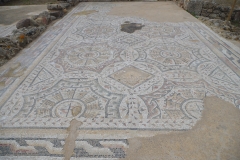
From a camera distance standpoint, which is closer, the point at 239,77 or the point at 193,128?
the point at 193,128

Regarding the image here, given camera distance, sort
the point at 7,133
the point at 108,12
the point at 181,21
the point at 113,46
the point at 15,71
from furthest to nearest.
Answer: the point at 108,12
the point at 181,21
the point at 113,46
the point at 15,71
the point at 7,133

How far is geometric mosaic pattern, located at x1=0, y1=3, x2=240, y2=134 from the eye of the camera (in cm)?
143

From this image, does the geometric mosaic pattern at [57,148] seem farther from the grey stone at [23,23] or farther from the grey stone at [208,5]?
the grey stone at [208,5]

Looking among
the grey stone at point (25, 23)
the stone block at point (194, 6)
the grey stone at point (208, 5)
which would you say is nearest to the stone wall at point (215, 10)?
the grey stone at point (208, 5)

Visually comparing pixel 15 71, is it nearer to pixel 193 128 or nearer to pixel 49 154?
pixel 49 154

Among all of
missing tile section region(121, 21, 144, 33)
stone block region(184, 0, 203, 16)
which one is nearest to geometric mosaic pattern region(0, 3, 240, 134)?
missing tile section region(121, 21, 144, 33)

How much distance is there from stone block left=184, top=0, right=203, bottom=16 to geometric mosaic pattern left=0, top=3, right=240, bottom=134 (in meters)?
1.75

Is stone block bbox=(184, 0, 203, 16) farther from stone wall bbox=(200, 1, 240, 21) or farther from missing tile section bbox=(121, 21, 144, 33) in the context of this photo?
missing tile section bbox=(121, 21, 144, 33)

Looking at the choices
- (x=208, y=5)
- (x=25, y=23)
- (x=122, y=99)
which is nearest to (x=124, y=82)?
(x=122, y=99)

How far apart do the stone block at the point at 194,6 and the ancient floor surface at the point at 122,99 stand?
5.93ft

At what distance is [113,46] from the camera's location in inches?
104

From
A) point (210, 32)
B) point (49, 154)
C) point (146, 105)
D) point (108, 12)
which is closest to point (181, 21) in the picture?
point (210, 32)

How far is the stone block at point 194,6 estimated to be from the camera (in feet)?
14.4

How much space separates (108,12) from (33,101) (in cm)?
346
